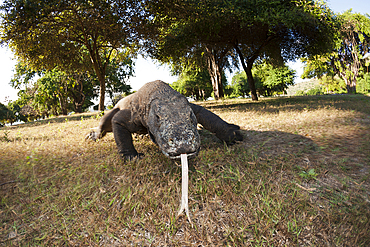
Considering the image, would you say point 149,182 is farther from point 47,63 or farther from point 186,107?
point 47,63

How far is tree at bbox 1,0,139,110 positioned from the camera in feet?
25.9

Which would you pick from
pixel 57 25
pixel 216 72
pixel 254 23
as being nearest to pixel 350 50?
pixel 216 72

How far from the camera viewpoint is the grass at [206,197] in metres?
1.93

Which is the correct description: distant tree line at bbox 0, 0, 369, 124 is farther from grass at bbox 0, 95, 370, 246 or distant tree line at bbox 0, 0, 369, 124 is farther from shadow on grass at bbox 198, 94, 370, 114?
grass at bbox 0, 95, 370, 246

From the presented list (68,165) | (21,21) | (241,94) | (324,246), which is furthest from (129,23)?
(241,94)

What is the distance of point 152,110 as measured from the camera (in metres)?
2.78

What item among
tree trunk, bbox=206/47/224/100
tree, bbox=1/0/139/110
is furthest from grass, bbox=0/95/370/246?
tree trunk, bbox=206/47/224/100

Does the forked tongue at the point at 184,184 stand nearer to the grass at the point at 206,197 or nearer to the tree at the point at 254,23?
the grass at the point at 206,197

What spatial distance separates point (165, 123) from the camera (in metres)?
2.34

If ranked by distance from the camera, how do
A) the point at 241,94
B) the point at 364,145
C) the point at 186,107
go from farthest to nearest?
the point at 241,94
the point at 364,145
the point at 186,107

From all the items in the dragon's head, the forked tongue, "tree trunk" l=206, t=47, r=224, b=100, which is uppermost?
"tree trunk" l=206, t=47, r=224, b=100

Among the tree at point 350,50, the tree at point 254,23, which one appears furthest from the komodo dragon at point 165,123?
the tree at point 350,50

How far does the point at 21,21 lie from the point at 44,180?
8.07m

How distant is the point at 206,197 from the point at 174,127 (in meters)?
0.87
